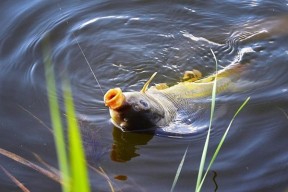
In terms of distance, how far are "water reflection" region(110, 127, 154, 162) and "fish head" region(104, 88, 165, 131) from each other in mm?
68

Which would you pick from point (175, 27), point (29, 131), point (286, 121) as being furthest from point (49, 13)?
point (286, 121)

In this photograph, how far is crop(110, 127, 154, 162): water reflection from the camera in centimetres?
380

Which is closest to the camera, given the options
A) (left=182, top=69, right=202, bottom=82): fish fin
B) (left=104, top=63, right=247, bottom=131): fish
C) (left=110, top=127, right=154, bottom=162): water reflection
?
(left=104, top=63, right=247, bottom=131): fish

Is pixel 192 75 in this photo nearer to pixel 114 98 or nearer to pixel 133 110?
pixel 133 110

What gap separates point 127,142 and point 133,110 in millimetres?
436

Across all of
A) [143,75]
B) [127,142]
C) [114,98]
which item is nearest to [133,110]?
[114,98]

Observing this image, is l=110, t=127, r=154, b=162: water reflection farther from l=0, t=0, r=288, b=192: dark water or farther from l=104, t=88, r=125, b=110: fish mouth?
l=104, t=88, r=125, b=110: fish mouth

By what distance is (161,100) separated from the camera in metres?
3.91

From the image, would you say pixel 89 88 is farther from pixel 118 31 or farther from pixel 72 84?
pixel 118 31

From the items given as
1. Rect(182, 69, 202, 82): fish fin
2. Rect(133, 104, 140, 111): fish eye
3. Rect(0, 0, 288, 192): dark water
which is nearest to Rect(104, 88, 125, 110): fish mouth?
Rect(133, 104, 140, 111): fish eye

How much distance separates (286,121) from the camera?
13.1 ft

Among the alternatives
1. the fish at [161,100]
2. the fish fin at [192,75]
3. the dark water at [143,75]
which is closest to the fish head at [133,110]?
the fish at [161,100]

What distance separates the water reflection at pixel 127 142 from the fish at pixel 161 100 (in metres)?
0.07

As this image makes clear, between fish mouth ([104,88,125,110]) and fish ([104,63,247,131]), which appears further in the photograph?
fish ([104,63,247,131])
